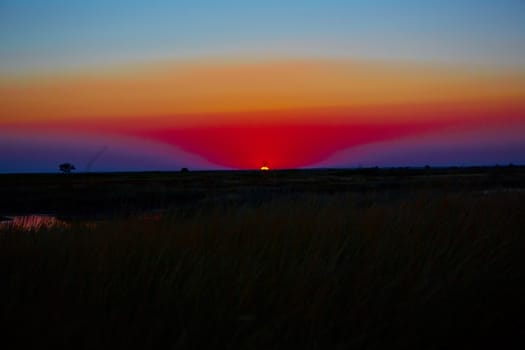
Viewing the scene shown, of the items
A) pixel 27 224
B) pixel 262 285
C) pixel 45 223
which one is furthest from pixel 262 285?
pixel 27 224

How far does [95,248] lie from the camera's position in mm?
4820

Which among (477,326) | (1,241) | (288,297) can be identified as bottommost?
(477,326)

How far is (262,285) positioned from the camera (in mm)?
4129

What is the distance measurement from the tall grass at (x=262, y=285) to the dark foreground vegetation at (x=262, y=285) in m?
0.01

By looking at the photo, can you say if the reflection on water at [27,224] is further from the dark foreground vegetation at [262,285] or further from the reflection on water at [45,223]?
the dark foreground vegetation at [262,285]

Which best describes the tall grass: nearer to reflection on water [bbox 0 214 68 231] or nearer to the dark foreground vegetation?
the dark foreground vegetation

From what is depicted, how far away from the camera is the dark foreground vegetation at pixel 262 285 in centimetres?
350

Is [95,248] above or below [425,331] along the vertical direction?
above

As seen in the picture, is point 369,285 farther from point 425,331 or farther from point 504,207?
point 504,207

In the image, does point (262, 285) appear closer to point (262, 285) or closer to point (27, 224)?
point (262, 285)

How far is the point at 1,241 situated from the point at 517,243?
5.45 metres

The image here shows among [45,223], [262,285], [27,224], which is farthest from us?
[27,224]

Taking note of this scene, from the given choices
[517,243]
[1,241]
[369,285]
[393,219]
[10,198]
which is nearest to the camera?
[369,285]

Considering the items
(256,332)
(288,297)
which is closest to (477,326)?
(288,297)
